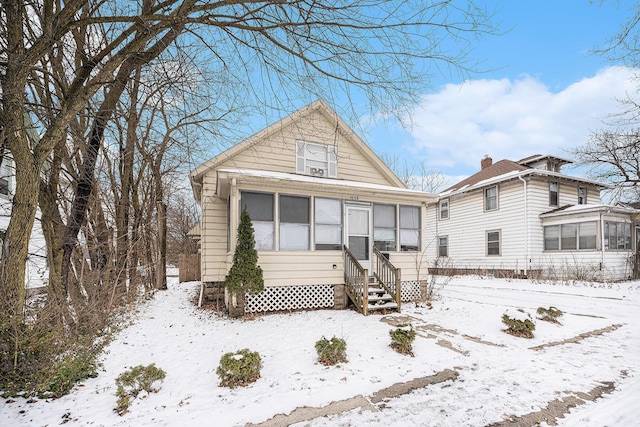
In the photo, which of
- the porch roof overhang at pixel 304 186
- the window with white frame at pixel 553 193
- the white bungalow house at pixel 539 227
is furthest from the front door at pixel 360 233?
the window with white frame at pixel 553 193

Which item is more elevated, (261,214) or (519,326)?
(261,214)

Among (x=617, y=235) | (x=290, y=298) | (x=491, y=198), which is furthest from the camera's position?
(x=491, y=198)

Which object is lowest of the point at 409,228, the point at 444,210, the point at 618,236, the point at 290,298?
the point at 290,298

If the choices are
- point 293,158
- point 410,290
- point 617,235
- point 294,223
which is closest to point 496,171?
point 617,235

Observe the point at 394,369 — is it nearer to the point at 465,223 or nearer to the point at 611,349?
the point at 611,349

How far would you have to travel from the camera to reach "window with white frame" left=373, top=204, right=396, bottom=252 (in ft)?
32.2

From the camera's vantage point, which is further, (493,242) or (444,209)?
(444,209)

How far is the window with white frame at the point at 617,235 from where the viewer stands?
49.2ft

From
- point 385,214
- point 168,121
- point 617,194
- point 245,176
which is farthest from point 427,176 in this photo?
point 168,121

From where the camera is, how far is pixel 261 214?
8.42m

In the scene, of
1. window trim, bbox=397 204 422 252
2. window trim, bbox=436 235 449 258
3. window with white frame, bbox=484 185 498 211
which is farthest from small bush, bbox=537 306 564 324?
window trim, bbox=436 235 449 258

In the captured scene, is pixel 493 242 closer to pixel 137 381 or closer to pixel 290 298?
pixel 290 298

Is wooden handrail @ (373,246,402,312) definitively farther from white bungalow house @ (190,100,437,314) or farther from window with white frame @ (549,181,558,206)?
window with white frame @ (549,181,558,206)

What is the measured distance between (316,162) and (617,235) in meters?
15.3
